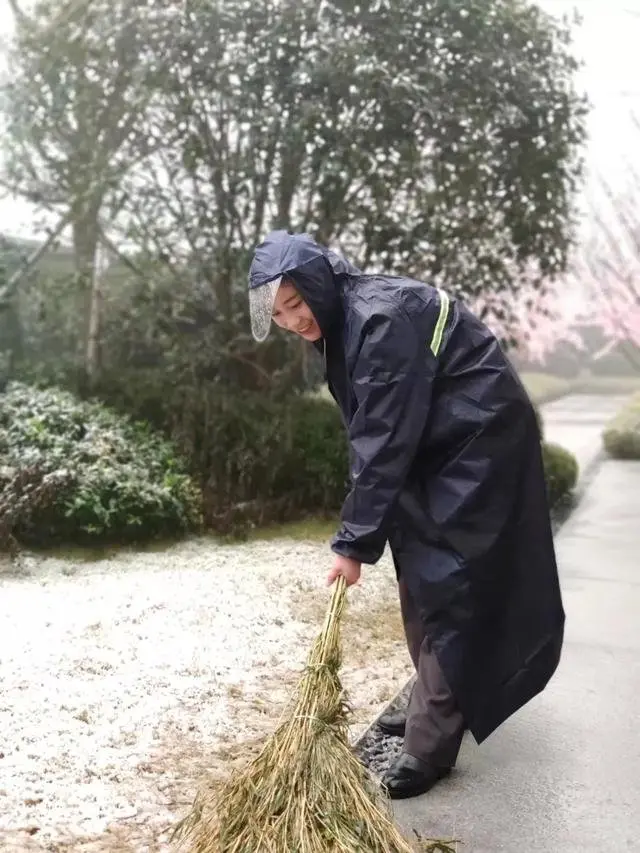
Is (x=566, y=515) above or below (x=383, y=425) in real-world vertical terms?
below

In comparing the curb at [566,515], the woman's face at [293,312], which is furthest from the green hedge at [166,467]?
the woman's face at [293,312]

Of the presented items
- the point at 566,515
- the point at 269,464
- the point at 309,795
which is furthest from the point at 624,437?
the point at 309,795

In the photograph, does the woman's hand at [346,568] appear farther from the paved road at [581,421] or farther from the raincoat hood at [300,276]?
the paved road at [581,421]

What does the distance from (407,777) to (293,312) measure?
1.13 metres

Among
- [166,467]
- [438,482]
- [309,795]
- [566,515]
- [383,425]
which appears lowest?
[566,515]

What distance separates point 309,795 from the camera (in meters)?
1.87

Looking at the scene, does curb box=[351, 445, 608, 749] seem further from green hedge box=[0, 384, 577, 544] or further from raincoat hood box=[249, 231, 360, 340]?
raincoat hood box=[249, 231, 360, 340]

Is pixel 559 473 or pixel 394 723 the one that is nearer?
pixel 394 723

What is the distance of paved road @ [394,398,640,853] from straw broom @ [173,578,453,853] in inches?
6.9

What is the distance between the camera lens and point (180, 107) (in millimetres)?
5367

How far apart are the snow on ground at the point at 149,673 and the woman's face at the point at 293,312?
1.10 meters

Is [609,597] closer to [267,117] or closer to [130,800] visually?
[130,800]

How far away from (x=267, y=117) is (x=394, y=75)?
74 cm

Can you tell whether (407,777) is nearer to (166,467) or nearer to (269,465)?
(166,467)
